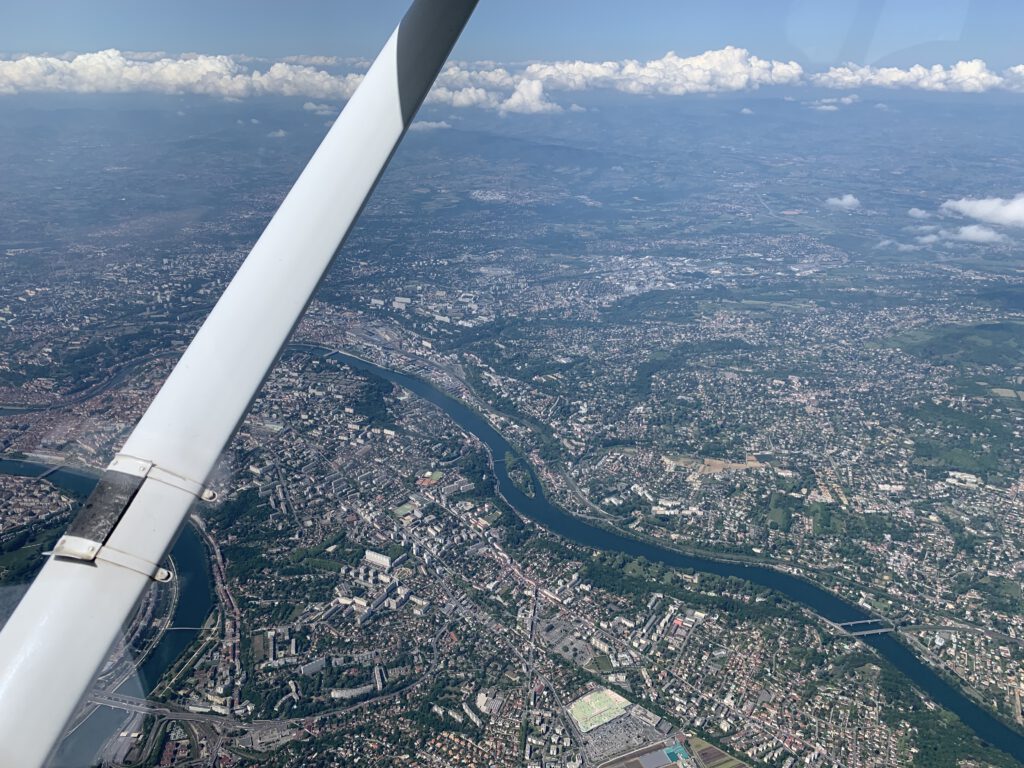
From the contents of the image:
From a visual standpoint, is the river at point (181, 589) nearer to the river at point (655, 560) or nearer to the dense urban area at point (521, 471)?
the river at point (655, 560)

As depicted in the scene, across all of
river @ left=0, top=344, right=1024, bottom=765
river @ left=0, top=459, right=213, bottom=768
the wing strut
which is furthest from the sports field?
the wing strut

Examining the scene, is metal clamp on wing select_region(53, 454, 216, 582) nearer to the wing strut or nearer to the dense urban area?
the wing strut

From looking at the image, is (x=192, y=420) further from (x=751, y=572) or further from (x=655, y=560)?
(x=751, y=572)

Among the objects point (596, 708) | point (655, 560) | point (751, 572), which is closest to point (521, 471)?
point (655, 560)

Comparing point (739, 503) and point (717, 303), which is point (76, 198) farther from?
point (717, 303)

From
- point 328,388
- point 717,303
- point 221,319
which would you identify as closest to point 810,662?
point 221,319

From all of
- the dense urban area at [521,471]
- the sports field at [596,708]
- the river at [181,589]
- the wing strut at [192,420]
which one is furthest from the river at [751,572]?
the wing strut at [192,420]
